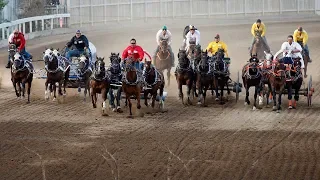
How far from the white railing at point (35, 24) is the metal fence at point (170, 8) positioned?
155 cm

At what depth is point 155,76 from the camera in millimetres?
23859

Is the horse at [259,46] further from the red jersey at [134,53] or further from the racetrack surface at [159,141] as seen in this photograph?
the red jersey at [134,53]

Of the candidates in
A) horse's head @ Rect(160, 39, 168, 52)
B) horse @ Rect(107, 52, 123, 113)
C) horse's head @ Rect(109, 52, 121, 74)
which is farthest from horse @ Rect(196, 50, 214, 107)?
horse's head @ Rect(160, 39, 168, 52)

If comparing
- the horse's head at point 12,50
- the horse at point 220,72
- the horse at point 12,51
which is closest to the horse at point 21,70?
the horse at point 12,51

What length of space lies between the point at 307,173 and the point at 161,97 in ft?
28.7

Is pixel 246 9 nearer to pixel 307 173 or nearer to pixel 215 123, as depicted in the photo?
pixel 215 123

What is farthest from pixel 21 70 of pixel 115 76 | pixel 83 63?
pixel 115 76

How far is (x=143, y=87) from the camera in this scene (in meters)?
23.7

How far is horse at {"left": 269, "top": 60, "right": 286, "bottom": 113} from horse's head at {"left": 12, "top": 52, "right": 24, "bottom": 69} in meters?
7.14

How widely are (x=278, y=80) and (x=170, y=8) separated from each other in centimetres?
2896

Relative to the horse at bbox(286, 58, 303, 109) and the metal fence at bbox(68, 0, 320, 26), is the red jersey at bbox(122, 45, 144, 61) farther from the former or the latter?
the metal fence at bbox(68, 0, 320, 26)

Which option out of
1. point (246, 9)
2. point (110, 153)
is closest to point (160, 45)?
point (110, 153)

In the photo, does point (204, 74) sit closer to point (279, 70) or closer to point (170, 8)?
point (279, 70)

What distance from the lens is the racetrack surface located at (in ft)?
53.9
